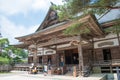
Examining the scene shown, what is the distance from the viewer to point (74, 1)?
20.0ft

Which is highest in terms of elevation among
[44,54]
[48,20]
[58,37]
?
[48,20]

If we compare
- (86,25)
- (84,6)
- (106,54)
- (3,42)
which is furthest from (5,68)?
(84,6)

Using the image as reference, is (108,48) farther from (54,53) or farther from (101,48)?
(54,53)

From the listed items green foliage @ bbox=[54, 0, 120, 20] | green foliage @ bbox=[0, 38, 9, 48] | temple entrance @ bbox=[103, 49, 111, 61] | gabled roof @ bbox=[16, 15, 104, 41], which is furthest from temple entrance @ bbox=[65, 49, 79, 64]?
green foliage @ bbox=[0, 38, 9, 48]

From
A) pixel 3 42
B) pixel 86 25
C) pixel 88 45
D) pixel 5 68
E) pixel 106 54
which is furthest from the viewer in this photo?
pixel 3 42

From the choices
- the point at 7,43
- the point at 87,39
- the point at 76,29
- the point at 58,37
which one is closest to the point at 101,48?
the point at 87,39

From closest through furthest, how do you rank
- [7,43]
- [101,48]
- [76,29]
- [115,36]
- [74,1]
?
1. [74,1]
2. [76,29]
3. [115,36]
4. [101,48]
5. [7,43]

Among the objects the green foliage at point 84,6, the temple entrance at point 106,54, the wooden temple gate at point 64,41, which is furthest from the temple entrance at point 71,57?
the green foliage at point 84,6

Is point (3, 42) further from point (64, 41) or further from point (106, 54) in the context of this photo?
point (106, 54)

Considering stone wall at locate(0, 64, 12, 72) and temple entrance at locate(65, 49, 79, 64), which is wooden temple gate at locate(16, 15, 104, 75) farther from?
stone wall at locate(0, 64, 12, 72)

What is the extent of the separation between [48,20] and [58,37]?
17.5 feet

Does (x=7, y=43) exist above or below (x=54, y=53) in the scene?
above

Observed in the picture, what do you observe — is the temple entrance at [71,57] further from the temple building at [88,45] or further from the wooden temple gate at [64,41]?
the wooden temple gate at [64,41]

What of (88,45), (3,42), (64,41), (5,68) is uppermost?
(3,42)
